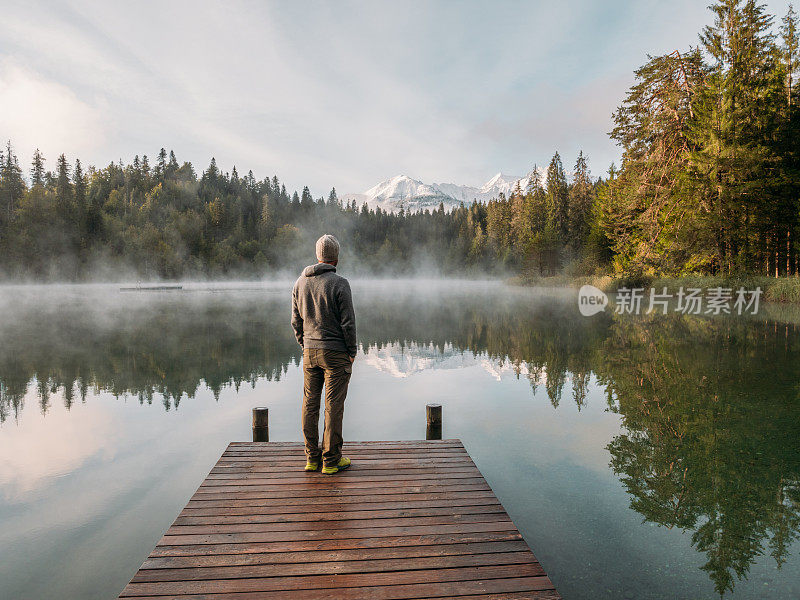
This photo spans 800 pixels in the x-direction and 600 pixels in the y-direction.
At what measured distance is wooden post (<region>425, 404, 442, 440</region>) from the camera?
6836 millimetres

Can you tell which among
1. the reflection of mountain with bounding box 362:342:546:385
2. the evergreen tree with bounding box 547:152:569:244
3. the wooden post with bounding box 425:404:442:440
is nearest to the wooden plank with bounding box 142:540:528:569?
the wooden post with bounding box 425:404:442:440

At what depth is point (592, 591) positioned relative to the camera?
12.7ft

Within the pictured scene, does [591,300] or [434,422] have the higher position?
[591,300]

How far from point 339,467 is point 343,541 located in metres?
1.45

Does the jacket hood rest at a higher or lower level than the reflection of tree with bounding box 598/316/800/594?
higher

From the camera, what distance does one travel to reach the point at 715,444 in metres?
7.12

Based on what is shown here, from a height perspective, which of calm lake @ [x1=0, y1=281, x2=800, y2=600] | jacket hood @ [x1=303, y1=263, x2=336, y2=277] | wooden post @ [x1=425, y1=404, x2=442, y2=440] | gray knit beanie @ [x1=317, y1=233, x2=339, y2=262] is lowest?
calm lake @ [x1=0, y1=281, x2=800, y2=600]

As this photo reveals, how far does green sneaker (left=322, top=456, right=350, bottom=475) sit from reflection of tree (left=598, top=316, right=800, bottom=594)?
11.4 ft

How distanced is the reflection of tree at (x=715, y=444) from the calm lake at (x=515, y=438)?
3cm

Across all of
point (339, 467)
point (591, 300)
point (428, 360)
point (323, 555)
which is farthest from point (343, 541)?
point (591, 300)

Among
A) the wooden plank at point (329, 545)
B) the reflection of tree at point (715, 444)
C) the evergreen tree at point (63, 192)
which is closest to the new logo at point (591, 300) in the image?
the reflection of tree at point (715, 444)

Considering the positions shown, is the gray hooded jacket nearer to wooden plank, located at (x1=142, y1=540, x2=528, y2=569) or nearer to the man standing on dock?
the man standing on dock

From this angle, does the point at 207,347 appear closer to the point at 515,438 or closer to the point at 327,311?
the point at 515,438

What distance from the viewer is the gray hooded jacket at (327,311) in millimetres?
4574
